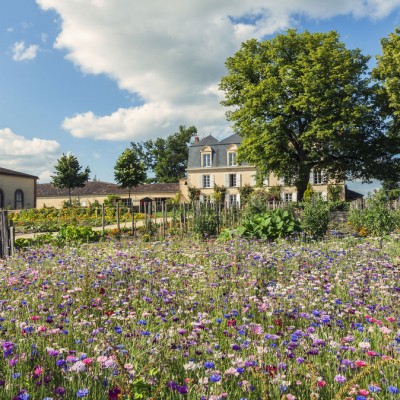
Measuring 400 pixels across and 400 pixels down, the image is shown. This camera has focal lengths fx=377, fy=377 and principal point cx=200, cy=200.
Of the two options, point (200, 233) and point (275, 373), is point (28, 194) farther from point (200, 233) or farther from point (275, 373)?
point (275, 373)

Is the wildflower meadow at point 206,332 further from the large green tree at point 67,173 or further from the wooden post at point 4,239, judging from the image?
the large green tree at point 67,173

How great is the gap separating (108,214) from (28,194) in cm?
2303

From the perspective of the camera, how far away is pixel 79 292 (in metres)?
4.82

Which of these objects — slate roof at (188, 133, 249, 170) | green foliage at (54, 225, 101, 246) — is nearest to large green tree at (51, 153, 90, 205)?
slate roof at (188, 133, 249, 170)

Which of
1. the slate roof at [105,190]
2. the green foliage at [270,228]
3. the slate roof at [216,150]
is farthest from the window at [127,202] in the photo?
the green foliage at [270,228]

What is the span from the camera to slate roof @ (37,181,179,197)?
5319cm

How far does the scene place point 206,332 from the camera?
344cm

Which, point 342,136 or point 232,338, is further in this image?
point 342,136

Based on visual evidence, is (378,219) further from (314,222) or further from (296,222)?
(296,222)

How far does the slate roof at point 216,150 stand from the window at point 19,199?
21.1m

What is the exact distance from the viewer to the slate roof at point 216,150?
47781 mm

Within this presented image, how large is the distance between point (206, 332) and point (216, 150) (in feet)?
150

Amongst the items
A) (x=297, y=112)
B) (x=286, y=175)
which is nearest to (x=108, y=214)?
(x=286, y=175)

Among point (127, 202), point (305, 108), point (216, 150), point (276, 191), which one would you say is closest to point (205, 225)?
point (305, 108)
